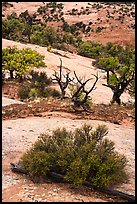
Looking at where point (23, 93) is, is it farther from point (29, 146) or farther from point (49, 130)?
point (29, 146)

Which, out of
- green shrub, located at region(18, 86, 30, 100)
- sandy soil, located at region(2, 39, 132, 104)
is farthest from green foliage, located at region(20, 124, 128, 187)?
sandy soil, located at region(2, 39, 132, 104)

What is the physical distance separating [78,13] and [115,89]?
56.2 metres

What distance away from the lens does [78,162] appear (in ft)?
36.4

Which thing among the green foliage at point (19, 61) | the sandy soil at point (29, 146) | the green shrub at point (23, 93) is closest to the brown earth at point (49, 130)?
the sandy soil at point (29, 146)

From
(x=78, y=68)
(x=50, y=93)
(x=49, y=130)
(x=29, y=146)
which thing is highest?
(x=29, y=146)

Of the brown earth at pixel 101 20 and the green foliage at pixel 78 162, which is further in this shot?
the brown earth at pixel 101 20

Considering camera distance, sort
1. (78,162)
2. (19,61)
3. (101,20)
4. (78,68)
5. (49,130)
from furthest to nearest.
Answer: (101,20) < (78,68) < (19,61) < (49,130) < (78,162)

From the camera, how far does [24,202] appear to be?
10.0 metres

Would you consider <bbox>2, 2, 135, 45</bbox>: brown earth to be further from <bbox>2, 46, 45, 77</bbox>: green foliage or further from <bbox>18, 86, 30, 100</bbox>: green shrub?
<bbox>18, 86, 30, 100</bbox>: green shrub

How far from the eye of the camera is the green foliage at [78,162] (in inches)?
434

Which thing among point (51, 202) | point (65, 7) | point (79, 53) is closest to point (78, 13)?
point (65, 7)

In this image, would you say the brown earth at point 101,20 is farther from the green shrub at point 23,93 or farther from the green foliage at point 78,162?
the green foliage at point 78,162

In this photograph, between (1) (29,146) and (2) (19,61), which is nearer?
(1) (29,146)

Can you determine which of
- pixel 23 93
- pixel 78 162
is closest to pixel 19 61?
pixel 23 93
